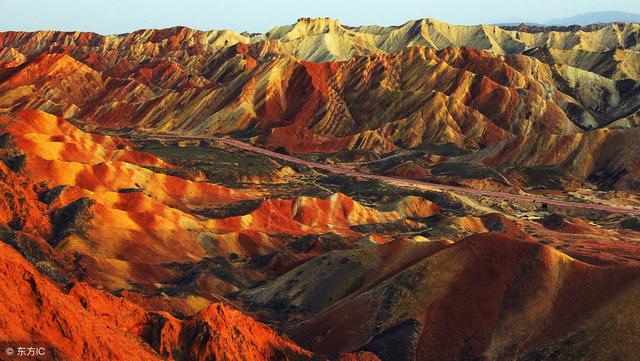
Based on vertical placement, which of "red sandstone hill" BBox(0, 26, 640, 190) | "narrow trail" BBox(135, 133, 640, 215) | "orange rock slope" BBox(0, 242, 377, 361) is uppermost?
"orange rock slope" BBox(0, 242, 377, 361)

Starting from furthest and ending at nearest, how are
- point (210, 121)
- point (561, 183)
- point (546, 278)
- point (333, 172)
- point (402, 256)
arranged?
point (210, 121) < point (333, 172) < point (561, 183) < point (402, 256) < point (546, 278)

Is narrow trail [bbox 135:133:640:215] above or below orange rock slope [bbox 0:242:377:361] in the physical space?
below

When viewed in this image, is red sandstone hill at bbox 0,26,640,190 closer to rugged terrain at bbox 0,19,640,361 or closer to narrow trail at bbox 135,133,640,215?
rugged terrain at bbox 0,19,640,361

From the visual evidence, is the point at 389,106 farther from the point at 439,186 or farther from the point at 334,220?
the point at 334,220

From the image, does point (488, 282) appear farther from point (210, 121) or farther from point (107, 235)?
point (210, 121)

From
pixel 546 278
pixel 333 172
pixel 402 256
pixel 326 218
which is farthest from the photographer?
pixel 333 172

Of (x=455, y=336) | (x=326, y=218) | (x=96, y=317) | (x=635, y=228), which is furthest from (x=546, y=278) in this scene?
(x=635, y=228)
